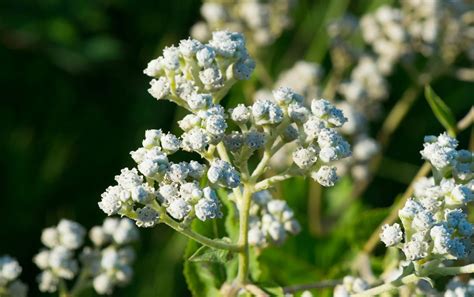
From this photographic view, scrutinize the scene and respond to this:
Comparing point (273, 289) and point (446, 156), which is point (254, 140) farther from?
point (446, 156)

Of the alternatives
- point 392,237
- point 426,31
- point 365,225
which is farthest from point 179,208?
point 426,31

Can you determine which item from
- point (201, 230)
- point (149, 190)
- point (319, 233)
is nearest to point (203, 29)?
point (319, 233)

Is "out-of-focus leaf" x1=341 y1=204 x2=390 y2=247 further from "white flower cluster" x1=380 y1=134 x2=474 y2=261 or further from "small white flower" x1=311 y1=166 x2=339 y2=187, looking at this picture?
"small white flower" x1=311 y1=166 x2=339 y2=187

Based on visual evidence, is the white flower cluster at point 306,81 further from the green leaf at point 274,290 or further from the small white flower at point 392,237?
the small white flower at point 392,237

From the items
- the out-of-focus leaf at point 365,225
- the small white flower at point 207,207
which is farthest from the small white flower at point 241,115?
the out-of-focus leaf at point 365,225

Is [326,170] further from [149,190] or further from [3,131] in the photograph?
[3,131]
